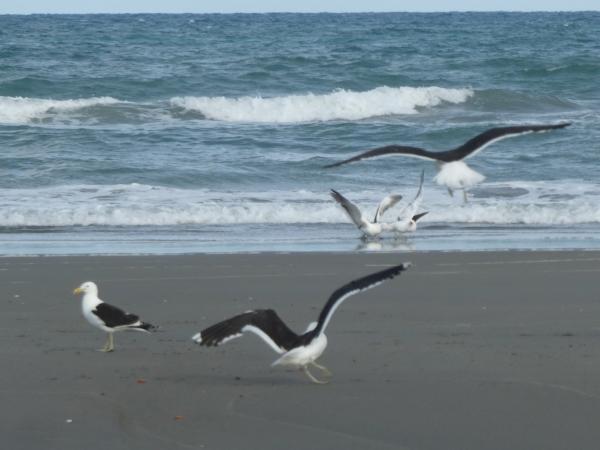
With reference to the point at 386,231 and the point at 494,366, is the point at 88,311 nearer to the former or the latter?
the point at 494,366

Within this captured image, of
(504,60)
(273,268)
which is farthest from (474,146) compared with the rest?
(504,60)

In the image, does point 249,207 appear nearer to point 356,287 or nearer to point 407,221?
point 407,221

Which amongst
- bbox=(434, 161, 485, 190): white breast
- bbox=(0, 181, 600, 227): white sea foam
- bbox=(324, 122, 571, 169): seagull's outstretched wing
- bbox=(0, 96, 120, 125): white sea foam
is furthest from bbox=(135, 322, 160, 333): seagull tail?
bbox=(0, 96, 120, 125): white sea foam

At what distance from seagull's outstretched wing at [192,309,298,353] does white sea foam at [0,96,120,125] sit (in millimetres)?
20595

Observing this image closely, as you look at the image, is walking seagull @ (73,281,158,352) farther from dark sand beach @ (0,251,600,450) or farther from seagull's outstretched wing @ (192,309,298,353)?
seagull's outstretched wing @ (192,309,298,353)

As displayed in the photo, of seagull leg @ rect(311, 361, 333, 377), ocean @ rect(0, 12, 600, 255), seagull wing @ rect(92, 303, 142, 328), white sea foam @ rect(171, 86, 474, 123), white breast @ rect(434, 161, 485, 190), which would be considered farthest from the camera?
white sea foam @ rect(171, 86, 474, 123)

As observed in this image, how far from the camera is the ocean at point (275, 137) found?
1385cm

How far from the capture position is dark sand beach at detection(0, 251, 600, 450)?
5.73 meters

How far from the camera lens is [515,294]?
923cm

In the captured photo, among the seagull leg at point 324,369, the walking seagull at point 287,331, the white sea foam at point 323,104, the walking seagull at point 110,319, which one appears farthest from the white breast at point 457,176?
the white sea foam at point 323,104

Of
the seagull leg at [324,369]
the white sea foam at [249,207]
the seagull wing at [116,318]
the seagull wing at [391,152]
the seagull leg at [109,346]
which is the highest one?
the seagull wing at [391,152]

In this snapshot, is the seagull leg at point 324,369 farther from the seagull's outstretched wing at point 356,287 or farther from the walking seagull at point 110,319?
the walking seagull at point 110,319

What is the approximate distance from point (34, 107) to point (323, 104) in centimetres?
669

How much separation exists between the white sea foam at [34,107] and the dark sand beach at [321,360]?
16.4 metres
